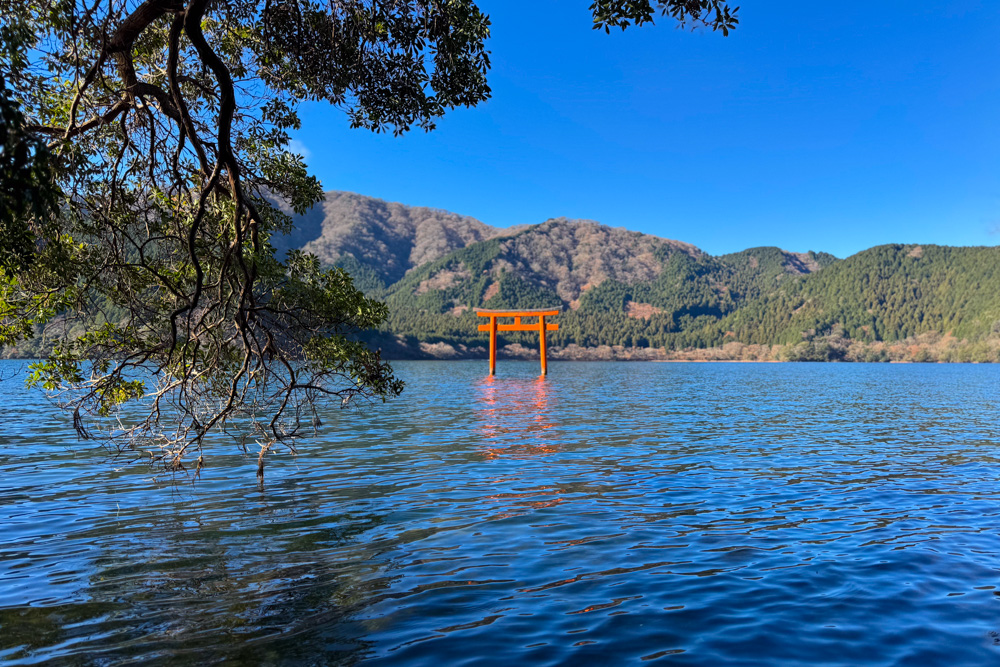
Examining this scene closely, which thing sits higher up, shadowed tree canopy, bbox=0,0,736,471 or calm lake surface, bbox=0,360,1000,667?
shadowed tree canopy, bbox=0,0,736,471

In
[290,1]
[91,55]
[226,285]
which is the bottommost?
[226,285]

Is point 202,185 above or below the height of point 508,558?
above

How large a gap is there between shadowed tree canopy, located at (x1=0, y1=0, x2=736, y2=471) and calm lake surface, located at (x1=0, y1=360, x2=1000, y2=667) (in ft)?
6.06

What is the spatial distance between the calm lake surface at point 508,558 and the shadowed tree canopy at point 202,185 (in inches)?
72.7

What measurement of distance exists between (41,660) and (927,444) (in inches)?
885

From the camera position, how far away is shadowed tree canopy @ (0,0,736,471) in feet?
23.5

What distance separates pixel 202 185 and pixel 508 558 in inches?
262

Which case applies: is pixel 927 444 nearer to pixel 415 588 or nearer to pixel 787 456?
pixel 787 456

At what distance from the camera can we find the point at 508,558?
8320 mm

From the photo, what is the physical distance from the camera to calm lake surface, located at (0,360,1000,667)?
230 inches

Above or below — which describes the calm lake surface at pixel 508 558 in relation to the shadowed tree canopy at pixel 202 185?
below

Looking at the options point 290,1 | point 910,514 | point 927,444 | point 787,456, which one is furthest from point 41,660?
point 927,444

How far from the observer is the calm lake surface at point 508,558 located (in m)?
5.83

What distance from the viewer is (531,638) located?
5930mm
